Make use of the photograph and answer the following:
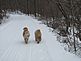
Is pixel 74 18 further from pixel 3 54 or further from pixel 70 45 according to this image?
pixel 3 54

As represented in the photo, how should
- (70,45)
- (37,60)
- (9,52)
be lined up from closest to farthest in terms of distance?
(37,60)
(9,52)
(70,45)

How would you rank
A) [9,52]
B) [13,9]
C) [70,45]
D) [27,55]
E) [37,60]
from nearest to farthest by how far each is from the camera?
[37,60]
[27,55]
[9,52]
[70,45]
[13,9]

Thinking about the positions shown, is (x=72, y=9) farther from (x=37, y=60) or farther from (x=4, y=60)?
(x=4, y=60)

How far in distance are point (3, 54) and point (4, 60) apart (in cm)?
A: 166

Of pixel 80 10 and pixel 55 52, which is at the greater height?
pixel 80 10

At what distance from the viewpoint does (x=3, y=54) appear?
14.6m

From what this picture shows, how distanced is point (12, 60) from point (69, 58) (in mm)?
2891

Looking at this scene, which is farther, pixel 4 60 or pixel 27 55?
pixel 27 55

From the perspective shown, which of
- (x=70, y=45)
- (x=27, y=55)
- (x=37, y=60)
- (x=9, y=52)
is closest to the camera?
(x=37, y=60)

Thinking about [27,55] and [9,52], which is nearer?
[27,55]

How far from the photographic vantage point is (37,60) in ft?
41.7

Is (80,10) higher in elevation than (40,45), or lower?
higher

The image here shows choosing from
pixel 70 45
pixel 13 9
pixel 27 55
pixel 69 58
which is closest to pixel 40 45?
pixel 70 45

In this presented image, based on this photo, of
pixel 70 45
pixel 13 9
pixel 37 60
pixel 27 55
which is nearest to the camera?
pixel 37 60
